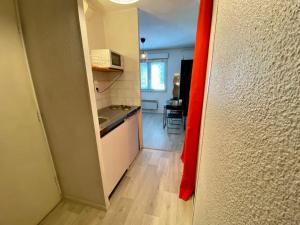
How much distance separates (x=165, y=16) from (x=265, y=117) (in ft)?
8.87

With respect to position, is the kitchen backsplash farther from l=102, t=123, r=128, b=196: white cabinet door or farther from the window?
the window

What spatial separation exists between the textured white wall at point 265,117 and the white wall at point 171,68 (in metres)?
4.80

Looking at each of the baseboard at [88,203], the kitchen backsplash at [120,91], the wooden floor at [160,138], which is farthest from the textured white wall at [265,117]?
the wooden floor at [160,138]

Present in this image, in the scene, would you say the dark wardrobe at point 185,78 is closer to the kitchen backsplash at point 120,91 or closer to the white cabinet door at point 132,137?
the kitchen backsplash at point 120,91

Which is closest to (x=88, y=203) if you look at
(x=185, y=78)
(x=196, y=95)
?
(x=196, y=95)

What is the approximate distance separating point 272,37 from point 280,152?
0.66ft

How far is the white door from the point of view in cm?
110

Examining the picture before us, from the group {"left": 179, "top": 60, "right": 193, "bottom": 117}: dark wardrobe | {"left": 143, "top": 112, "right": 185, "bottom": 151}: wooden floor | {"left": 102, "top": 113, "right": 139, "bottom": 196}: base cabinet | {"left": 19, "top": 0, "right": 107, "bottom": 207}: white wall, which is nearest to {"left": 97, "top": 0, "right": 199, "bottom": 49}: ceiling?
{"left": 179, "top": 60, "right": 193, "bottom": 117}: dark wardrobe

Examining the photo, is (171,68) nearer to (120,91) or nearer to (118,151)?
(120,91)

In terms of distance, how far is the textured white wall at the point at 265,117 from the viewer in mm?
197

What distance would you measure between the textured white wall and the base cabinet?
1294 millimetres

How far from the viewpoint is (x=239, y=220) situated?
0.36 metres

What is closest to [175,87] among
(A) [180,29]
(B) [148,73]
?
(B) [148,73]

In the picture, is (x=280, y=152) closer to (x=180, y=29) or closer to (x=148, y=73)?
(x=180, y=29)
